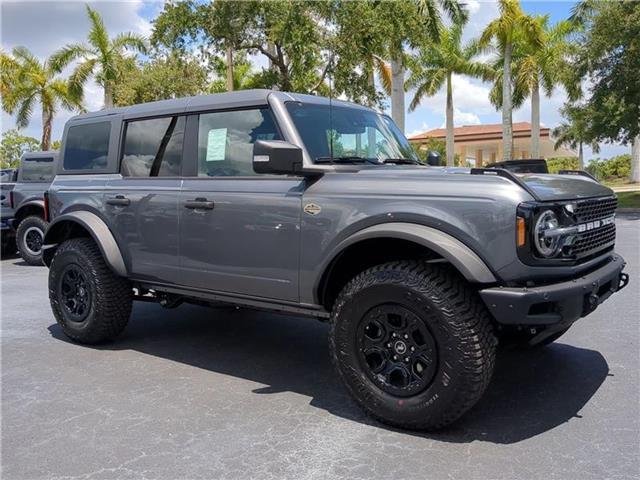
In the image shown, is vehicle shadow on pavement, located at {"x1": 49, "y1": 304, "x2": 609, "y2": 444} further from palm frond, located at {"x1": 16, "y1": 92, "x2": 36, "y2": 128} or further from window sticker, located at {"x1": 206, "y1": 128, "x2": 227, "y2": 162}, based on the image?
palm frond, located at {"x1": 16, "y1": 92, "x2": 36, "y2": 128}

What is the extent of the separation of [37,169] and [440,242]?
1002 cm

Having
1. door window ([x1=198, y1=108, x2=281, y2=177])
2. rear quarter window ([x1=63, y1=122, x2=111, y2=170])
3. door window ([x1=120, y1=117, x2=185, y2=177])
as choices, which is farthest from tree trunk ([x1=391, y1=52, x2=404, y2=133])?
door window ([x1=198, y1=108, x2=281, y2=177])

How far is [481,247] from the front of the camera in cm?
317

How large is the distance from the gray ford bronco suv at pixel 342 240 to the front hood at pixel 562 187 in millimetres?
17

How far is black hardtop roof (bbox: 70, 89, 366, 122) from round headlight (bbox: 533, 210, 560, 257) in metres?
1.95

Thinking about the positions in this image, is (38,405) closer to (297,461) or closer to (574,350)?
(297,461)

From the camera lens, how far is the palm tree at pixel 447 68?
31.0 metres

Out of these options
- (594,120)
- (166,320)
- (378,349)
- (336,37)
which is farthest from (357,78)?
(378,349)

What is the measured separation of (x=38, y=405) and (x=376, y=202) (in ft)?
8.40

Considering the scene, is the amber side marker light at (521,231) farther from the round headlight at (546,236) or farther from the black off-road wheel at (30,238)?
the black off-road wheel at (30,238)

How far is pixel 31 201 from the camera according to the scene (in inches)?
419

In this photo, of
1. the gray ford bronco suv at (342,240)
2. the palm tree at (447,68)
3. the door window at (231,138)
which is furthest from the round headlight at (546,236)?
the palm tree at (447,68)

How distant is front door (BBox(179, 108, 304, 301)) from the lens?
3.90 m

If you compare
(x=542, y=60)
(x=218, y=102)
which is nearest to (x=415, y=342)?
(x=218, y=102)
